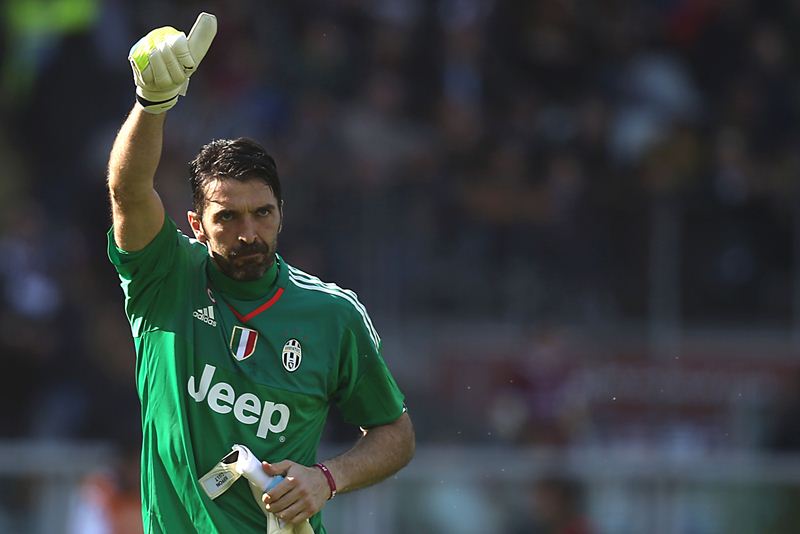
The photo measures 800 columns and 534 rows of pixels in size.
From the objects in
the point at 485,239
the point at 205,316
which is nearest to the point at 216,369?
the point at 205,316

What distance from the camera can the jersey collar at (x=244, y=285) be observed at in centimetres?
481

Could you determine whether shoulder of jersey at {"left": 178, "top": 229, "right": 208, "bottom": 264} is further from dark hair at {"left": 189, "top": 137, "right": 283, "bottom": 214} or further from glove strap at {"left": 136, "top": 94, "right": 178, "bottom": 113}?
glove strap at {"left": 136, "top": 94, "right": 178, "bottom": 113}

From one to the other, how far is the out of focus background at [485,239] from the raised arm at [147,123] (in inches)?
212

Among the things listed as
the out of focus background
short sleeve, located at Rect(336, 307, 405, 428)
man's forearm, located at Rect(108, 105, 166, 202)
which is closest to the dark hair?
man's forearm, located at Rect(108, 105, 166, 202)

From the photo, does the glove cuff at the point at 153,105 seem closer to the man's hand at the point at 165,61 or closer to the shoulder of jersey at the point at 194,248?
the man's hand at the point at 165,61

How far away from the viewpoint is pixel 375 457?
503 cm

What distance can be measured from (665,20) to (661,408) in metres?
4.19

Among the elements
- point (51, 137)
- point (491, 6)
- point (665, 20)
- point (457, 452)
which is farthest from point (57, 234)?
point (665, 20)

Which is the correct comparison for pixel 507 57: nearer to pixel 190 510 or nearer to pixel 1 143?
pixel 1 143

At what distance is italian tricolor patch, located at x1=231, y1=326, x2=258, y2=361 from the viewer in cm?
477

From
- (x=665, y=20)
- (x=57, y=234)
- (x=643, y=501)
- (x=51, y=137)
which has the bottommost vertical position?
(x=643, y=501)

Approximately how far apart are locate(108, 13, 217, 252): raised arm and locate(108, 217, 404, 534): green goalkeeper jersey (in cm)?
11

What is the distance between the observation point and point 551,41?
14.4 m

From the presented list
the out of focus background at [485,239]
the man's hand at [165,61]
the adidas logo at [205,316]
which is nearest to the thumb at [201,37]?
the man's hand at [165,61]
